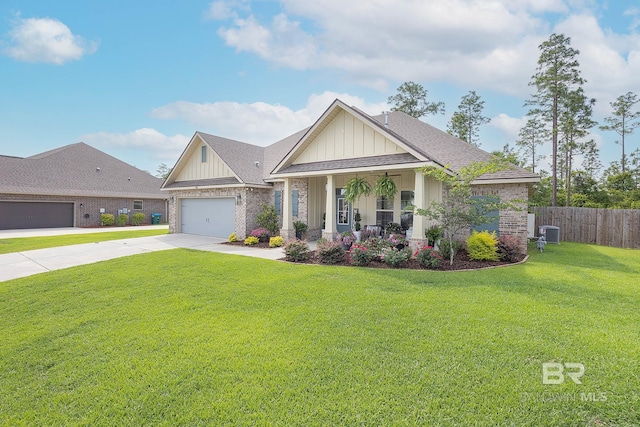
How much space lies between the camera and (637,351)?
3.64m

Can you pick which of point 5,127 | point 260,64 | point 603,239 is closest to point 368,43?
point 260,64

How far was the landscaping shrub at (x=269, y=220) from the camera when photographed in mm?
14961

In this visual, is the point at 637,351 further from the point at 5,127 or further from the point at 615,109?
the point at 5,127

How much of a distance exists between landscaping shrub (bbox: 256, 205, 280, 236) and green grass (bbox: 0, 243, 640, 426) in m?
8.07

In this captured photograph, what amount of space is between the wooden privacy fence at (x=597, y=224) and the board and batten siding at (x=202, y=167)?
1586cm

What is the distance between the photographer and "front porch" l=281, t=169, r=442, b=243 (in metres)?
11.9

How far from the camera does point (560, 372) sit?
10.7ft

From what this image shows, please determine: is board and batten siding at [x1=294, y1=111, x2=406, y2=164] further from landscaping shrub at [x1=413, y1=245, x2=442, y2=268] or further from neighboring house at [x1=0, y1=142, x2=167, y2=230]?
neighboring house at [x1=0, y1=142, x2=167, y2=230]

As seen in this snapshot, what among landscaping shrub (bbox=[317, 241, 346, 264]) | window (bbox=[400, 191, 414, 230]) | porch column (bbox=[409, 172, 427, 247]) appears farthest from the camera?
window (bbox=[400, 191, 414, 230])

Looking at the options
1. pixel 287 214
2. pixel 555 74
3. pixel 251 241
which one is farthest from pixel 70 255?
pixel 555 74

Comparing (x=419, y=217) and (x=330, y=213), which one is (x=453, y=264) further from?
(x=330, y=213)

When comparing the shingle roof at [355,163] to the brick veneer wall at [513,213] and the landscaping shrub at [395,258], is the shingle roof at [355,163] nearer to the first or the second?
the landscaping shrub at [395,258]

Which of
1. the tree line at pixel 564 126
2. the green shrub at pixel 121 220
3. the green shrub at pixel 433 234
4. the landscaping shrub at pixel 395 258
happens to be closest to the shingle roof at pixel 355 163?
the green shrub at pixel 433 234

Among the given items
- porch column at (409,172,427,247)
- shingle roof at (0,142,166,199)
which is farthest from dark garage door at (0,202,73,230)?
porch column at (409,172,427,247)
